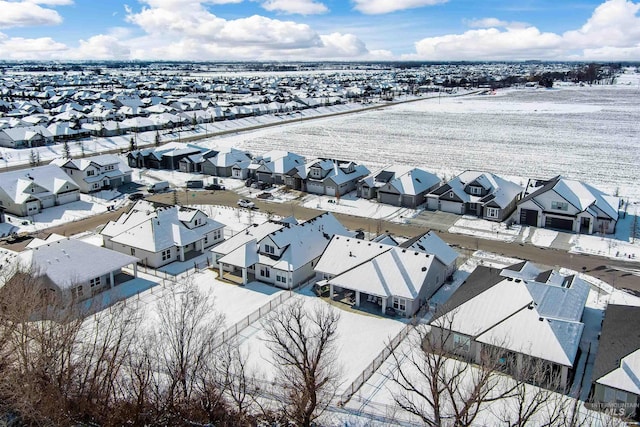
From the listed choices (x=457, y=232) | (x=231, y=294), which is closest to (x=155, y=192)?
(x=231, y=294)

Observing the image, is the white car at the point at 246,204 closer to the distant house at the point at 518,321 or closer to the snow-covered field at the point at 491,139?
the snow-covered field at the point at 491,139

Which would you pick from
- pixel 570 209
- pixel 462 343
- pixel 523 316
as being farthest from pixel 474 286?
pixel 570 209

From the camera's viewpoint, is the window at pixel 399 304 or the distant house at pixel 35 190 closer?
the window at pixel 399 304

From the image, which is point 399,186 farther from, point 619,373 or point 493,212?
point 619,373

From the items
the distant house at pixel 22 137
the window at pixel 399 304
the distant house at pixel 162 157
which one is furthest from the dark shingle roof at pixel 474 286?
the distant house at pixel 22 137

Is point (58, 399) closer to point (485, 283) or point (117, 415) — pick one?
point (117, 415)

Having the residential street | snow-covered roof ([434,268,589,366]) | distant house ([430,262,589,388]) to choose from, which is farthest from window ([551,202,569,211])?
snow-covered roof ([434,268,589,366])
